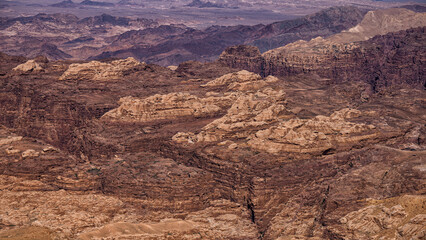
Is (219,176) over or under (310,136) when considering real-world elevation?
under

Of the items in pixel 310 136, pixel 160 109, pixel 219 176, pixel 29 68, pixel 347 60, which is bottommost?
pixel 347 60

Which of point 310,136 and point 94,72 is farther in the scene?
point 94,72

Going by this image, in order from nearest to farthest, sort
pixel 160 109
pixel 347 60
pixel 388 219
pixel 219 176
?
pixel 388 219 < pixel 219 176 < pixel 160 109 < pixel 347 60

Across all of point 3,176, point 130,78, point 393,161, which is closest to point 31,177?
point 3,176

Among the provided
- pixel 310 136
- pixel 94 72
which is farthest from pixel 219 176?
pixel 94 72

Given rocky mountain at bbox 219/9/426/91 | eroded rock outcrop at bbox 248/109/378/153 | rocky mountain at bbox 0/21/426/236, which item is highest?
eroded rock outcrop at bbox 248/109/378/153

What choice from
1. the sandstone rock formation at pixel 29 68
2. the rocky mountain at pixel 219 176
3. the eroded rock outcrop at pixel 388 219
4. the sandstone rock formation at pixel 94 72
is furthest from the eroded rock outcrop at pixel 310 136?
the sandstone rock formation at pixel 29 68

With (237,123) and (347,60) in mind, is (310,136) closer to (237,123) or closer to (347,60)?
(237,123)

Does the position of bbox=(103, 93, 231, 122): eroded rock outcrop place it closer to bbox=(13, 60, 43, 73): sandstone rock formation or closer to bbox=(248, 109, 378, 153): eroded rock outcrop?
bbox=(248, 109, 378, 153): eroded rock outcrop

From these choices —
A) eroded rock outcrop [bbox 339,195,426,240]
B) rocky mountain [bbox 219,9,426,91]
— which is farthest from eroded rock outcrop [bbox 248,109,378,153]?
rocky mountain [bbox 219,9,426,91]

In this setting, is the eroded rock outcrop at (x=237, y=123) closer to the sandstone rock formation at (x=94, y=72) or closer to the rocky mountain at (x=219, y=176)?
the rocky mountain at (x=219, y=176)

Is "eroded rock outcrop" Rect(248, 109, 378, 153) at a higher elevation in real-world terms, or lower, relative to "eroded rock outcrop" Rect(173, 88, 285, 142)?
higher

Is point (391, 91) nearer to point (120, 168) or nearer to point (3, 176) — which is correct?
point (120, 168)
